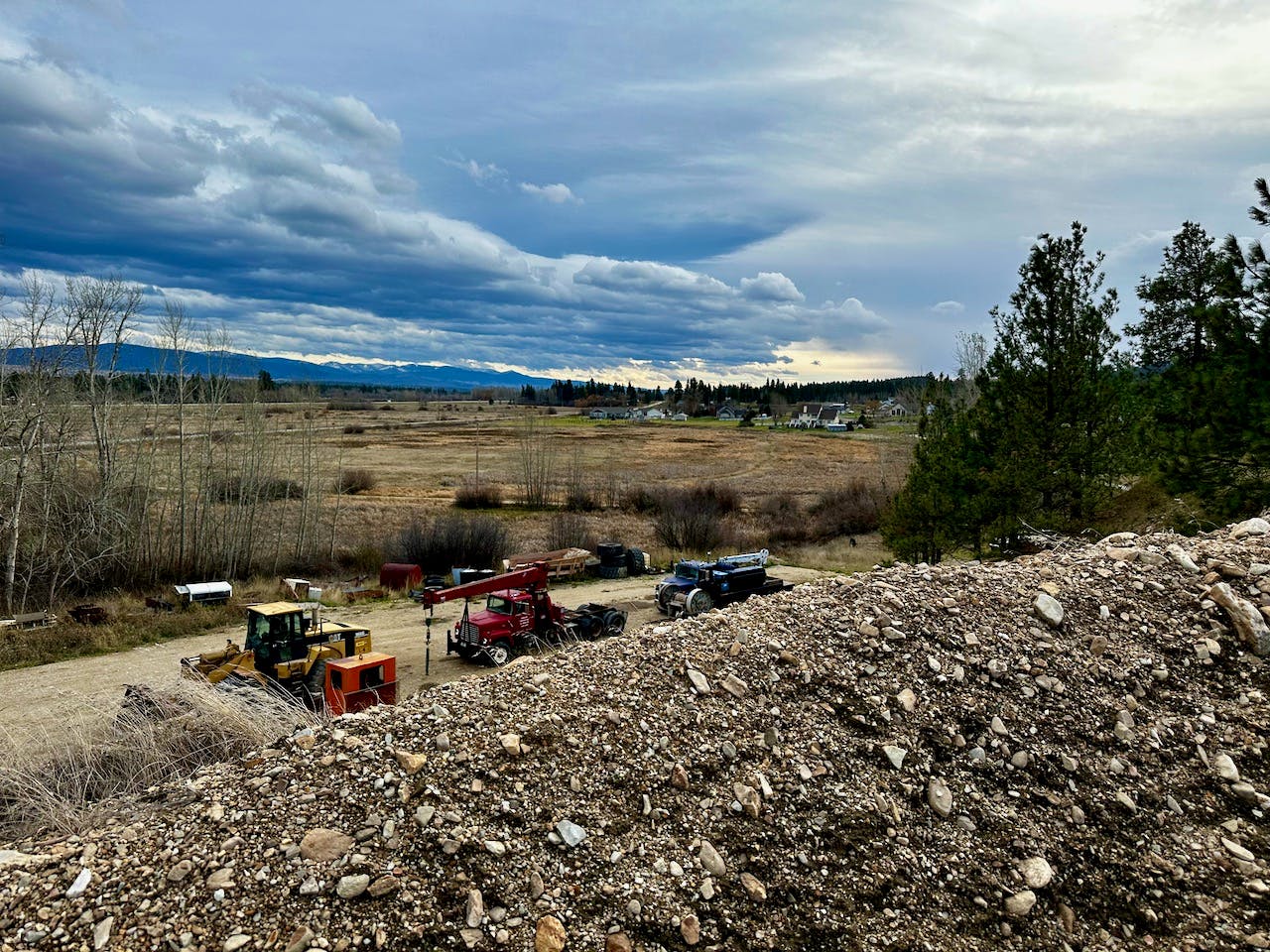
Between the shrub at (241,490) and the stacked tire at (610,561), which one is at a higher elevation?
the shrub at (241,490)

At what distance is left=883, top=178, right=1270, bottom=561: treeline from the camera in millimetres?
12094

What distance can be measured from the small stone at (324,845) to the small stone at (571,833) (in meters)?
1.38

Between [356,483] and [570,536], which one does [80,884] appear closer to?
[570,536]

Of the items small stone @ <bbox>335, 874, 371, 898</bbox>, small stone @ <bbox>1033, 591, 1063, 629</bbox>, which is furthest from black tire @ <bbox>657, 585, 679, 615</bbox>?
small stone @ <bbox>335, 874, 371, 898</bbox>

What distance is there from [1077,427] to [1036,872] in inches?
548

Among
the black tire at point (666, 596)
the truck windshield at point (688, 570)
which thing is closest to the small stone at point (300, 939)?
the black tire at point (666, 596)

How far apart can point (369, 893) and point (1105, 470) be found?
1716 cm

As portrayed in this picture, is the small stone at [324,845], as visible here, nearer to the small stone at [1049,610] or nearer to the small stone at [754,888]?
the small stone at [754,888]

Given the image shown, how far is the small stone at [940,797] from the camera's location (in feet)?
18.1

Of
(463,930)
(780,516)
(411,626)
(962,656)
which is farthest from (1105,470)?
(780,516)

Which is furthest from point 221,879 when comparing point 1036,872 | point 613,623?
point 613,623

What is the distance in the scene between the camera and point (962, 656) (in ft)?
22.6

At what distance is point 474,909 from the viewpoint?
449 cm

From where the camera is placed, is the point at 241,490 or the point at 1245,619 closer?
the point at 1245,619
